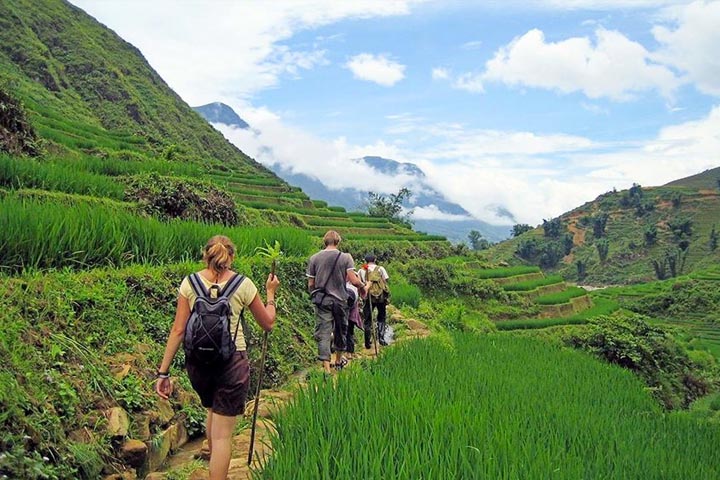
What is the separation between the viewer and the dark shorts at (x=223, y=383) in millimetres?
3410

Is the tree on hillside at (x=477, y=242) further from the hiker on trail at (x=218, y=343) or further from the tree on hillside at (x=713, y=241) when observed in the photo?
the hiker on trail at (x=218, y=343)

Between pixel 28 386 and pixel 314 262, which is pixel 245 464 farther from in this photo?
pixel 314 262

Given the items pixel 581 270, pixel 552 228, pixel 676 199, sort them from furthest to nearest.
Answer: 1. pixel 552 228
2. pixel 676 199
3. pixel 581 270

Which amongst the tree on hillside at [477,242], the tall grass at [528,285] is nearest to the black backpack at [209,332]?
the tall grass at [528,285]

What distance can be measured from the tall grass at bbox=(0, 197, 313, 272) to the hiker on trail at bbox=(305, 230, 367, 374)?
1825 mm

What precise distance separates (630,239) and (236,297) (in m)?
87.6

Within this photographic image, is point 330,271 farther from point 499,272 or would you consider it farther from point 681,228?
point 681,228

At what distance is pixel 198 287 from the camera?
338cm

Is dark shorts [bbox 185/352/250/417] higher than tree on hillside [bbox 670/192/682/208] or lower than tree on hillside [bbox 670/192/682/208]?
lower

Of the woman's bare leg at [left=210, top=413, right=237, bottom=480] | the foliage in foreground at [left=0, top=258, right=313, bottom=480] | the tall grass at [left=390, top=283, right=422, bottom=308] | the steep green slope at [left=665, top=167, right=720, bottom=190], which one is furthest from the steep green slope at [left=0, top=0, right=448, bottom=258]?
the steep green slope at [left=665, top=167, right=720, bottom=190]

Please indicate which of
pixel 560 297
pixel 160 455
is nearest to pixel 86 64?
pixel 560 297

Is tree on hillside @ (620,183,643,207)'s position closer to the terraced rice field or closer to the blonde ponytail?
the terraced rice field

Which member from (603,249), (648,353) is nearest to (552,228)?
(603,249)

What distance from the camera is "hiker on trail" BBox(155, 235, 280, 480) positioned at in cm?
324
